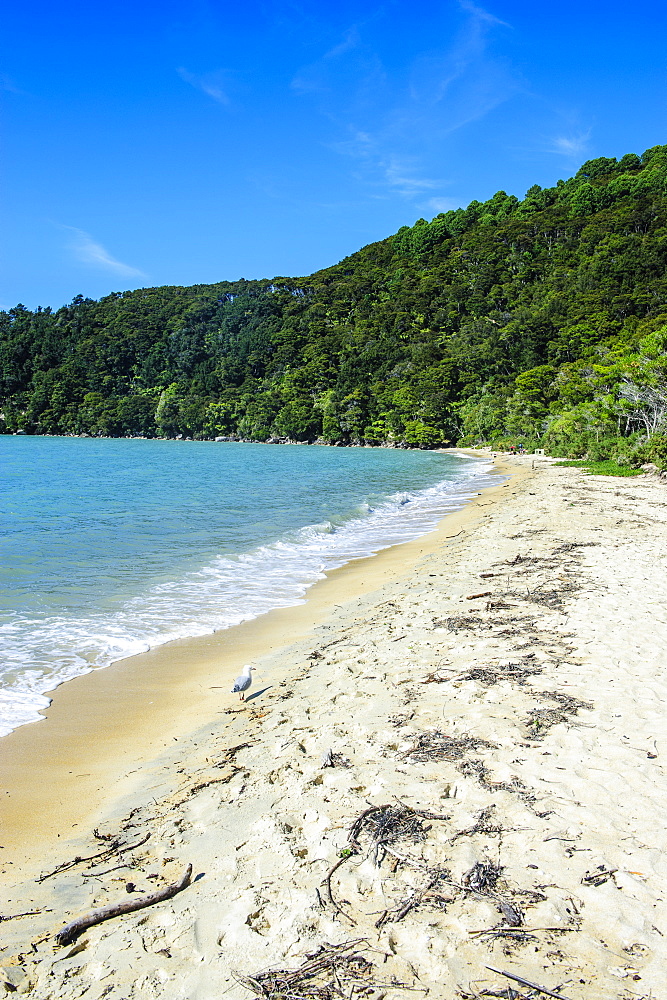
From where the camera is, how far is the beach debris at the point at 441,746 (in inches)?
147

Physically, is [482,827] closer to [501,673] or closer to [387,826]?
[387,826]

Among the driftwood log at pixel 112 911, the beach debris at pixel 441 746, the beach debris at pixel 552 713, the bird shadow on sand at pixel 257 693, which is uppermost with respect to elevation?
the beach debris at pixel 552 713

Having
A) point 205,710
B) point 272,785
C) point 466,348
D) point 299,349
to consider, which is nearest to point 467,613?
point 205,710

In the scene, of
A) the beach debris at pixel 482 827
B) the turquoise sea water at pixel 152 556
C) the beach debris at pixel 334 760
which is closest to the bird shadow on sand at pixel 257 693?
the beach debris at pixel 334 760

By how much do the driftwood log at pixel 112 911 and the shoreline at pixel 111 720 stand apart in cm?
102

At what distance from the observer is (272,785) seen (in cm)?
367

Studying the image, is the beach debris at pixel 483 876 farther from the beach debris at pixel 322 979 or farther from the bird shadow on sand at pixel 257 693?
the bird shadow on sand at pixel 257 693

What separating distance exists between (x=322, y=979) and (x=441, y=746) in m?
1.86

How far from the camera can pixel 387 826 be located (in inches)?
119

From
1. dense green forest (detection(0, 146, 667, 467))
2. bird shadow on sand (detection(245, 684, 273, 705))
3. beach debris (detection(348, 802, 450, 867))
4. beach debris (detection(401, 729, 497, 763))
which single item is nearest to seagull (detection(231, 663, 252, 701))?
bird shadow on sand (detection(245, 684, 273, 705))

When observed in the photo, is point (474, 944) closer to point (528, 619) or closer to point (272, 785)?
point (272, 785)

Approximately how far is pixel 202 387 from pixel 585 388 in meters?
91.3

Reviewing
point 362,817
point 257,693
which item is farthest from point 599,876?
point 257,693

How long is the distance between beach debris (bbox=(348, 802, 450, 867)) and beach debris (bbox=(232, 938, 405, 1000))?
570 millimetres
